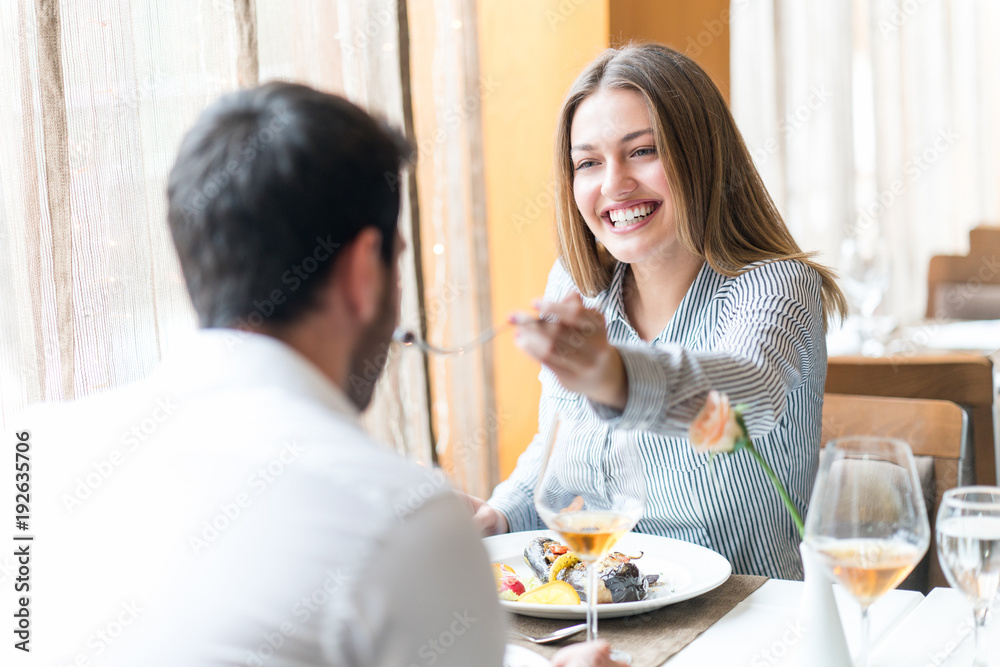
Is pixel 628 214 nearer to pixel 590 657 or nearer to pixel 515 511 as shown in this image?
pixel 515 511

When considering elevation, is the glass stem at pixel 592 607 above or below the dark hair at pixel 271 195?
below

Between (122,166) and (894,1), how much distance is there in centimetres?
544

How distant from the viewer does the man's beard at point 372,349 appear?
2.38ft

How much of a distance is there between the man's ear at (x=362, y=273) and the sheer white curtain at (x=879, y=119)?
398cm

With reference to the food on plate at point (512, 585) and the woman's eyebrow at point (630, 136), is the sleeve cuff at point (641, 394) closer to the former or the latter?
the food on plate at point (512, 585)

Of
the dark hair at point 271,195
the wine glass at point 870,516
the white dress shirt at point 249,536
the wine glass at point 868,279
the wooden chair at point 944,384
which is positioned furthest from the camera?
the wine glass at point 868,279

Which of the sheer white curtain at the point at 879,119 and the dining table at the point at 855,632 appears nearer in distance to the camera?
the dining table at the point at 855,632

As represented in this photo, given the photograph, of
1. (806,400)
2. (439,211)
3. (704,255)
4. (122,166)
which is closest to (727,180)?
(704,255)

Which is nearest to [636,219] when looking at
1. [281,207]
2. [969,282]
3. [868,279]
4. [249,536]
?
[281,207]

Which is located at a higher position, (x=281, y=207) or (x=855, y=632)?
(x=281, y=207)

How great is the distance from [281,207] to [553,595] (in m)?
0.59

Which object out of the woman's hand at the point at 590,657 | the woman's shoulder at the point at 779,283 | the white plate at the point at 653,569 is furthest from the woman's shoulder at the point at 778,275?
the woman's hand at the point at 590,657

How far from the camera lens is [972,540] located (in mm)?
837

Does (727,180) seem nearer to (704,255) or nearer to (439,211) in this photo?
(704,255)
